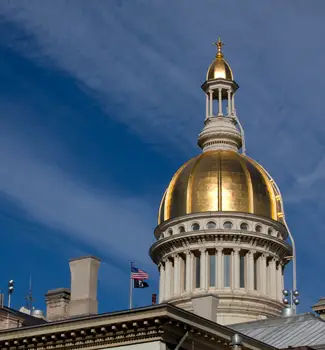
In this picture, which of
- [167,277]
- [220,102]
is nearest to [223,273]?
[167,277]

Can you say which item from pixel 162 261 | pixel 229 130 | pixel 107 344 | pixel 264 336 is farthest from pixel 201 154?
pixel 107 344

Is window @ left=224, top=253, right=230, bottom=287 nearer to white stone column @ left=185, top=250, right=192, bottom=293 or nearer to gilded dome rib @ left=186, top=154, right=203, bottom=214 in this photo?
white stone column @ left=185, top=250, right=192, bottom=293

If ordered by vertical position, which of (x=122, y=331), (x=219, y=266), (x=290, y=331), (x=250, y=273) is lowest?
(x=122, y=331)

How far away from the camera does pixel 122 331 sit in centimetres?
4975

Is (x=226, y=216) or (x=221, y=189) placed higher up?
(x=221, y=189)

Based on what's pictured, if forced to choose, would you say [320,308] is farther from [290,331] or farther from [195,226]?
[195,226]

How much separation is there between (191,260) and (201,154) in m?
11.0

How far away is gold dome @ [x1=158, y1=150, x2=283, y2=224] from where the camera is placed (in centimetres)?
9519

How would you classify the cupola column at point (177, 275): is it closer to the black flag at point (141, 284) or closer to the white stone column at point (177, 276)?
the white stone column at point (177, 276)

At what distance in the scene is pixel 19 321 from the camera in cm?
6338

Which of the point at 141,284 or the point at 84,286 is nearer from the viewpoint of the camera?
the point at 84,286

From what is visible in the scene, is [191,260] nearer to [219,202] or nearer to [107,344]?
[219,202]

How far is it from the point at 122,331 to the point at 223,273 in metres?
43.2

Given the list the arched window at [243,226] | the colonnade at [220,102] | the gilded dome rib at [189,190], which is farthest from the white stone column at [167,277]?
the colonnade at [220,102]
